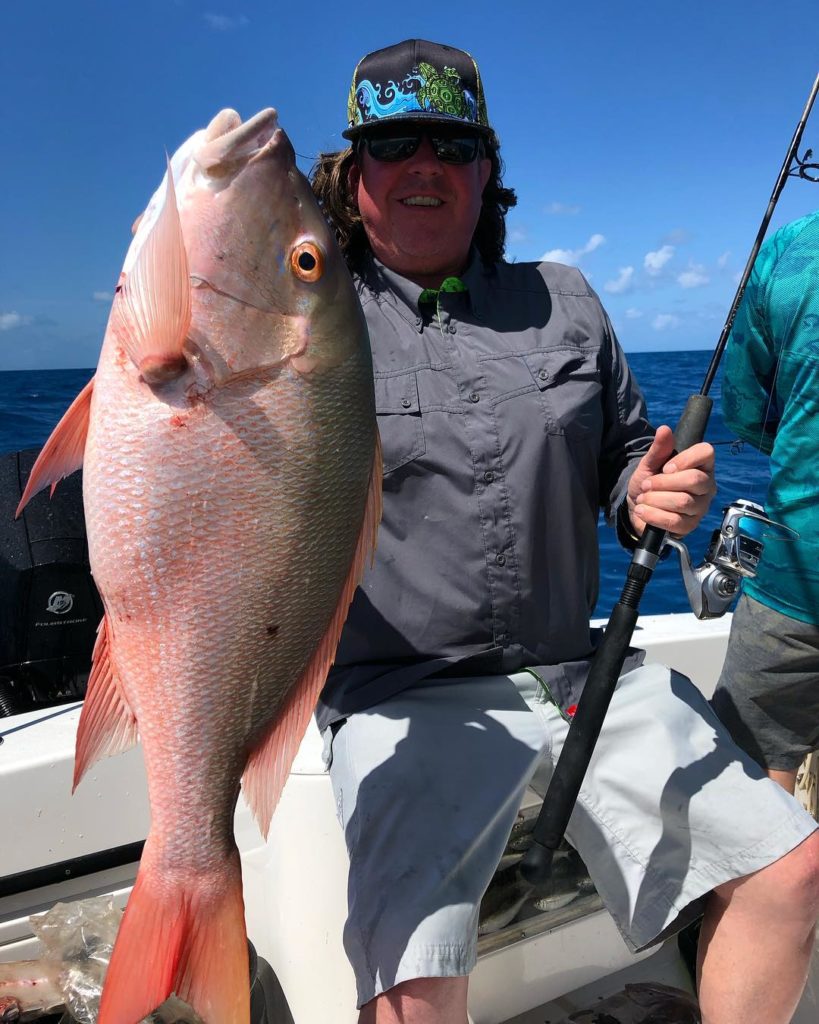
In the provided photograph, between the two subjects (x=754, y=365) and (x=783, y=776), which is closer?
(x=783, y=776)

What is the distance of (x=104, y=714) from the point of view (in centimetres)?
140

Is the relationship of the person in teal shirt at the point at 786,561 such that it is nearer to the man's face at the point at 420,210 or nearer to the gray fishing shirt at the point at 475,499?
the gray fishing shirt at the point at 475,499

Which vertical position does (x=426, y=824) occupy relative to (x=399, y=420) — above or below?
below

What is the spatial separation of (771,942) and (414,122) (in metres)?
2.14

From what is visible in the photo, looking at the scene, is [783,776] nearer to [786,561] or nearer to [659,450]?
[786,561]

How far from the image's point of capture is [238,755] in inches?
54.9

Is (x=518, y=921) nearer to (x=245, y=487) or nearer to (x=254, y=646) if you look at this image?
(x=254, y=646)

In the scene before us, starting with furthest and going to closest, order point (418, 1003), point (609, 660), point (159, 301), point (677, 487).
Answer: point (609, 660) < point (677, 487) < point (418, 1003) < point (159, 301)

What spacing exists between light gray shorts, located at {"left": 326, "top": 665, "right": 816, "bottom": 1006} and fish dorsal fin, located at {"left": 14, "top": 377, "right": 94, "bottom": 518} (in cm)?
93

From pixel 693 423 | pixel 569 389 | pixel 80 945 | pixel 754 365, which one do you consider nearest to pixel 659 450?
pixel 693 423

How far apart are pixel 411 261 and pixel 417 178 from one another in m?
0.21

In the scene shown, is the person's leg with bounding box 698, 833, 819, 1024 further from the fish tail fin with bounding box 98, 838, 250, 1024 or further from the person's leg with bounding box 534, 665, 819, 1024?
the fish tail fin with bounding box 98, 838, 250, 1024

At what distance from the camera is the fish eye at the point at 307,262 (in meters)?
1.36

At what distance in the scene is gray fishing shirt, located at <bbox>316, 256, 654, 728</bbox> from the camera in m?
2.03
